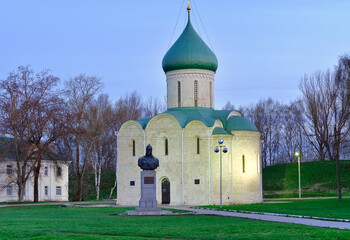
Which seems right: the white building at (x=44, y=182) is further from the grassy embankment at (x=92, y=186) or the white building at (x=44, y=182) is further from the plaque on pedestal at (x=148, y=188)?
the plaque on pedestal at (x=148, y=188)

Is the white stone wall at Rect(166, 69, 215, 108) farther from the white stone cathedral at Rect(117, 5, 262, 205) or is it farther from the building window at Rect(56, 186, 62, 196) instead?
the building window at Rect(56, 186, 62, 196)

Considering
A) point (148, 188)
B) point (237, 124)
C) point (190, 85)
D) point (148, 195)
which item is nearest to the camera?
point (148, 195)

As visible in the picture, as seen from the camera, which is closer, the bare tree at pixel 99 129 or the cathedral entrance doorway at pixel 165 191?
the cathedral entrance doorway at pixel 165 191

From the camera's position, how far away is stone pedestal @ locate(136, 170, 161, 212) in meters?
28.7

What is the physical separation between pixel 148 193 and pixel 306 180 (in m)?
31.2

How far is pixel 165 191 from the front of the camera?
40812 mm

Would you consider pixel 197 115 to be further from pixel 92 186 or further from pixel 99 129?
pixel 92 186

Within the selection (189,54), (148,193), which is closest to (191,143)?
(189,54)

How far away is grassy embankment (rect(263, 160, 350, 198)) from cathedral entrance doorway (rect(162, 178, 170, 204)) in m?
15.1

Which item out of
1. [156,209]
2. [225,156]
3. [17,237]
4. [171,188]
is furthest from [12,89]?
[17,237]

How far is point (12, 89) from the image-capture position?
42.9 meters

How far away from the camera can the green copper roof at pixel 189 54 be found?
42094 mm

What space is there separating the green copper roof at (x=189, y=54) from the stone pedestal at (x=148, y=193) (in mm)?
14454

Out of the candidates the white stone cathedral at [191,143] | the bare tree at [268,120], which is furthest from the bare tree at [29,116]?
the bare tree at [268,120]
